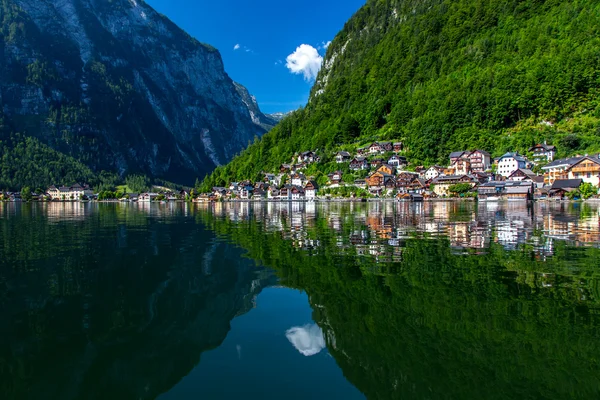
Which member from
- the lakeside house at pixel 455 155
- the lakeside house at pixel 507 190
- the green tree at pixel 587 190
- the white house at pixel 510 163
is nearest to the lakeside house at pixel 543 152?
the white house at pixel 510 163

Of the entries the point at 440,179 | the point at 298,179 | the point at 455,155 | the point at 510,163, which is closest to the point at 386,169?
the point at 440,179

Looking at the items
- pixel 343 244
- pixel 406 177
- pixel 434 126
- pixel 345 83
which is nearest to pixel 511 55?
pixel 434 126

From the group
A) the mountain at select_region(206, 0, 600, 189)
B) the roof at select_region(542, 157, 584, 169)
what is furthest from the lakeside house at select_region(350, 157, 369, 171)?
the roof at select_region(542, 157, 584, 169)

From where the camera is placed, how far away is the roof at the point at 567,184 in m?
80.2

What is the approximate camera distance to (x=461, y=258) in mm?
16984

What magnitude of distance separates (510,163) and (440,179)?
748 inches

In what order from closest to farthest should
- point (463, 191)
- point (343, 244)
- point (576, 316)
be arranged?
point (576, 316), point (343, 244), point (463, 191)

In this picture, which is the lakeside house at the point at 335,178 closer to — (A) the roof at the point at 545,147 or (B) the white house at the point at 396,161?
(B) the white house at the point at 396,161

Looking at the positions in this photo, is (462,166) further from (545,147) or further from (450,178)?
(545,147)

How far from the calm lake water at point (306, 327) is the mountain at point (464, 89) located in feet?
337

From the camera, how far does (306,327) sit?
9867mm

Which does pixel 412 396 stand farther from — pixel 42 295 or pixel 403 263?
pixel 42 295

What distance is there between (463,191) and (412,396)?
104243 millimetres

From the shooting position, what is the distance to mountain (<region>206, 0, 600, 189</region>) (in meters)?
105
